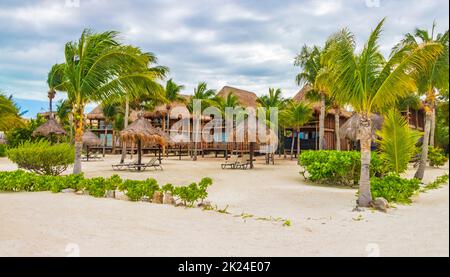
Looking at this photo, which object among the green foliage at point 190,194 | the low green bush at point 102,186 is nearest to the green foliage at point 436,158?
the low green bush at point 102,186

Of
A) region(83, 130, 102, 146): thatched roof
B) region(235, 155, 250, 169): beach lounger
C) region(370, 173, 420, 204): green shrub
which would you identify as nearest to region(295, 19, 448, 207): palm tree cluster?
region(370, 173, 420, 204): green shrub

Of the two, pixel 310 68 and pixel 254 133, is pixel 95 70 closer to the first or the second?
pixel 254 133

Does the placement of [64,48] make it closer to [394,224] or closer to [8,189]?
[8,189]

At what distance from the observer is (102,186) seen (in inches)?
342

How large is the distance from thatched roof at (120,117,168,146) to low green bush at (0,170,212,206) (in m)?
7.53

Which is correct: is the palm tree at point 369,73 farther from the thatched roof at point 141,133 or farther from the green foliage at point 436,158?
the green foliage at point 436,158

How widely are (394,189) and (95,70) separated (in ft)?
30.4

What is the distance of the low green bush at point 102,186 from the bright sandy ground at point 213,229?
352mm

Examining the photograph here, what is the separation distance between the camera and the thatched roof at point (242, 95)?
35.1m

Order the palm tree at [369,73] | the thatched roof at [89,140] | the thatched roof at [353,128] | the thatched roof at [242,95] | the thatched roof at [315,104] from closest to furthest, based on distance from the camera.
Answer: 1. the palm tree at [369,73]
2. the thatched roof at [353,128]
3. the thatched roof at [89,140]
4. the thatched roof at [315,104]
5. the thatched roof at [242,95]

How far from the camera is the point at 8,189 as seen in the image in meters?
9.34

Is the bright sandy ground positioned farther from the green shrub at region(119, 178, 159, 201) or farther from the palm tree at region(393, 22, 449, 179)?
the palm tree at region(393, 22, 449, 179)
